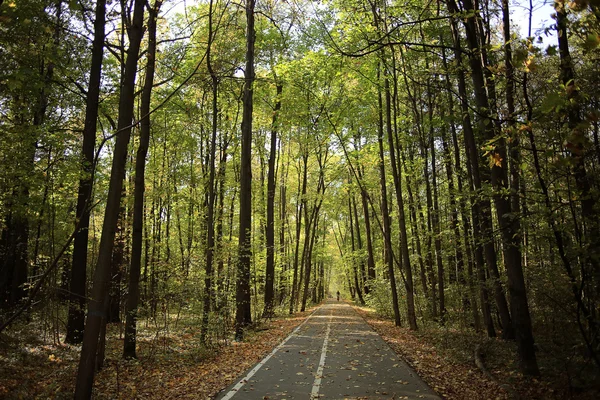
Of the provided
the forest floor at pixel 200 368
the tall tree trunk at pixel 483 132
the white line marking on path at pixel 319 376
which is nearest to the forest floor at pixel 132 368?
the forest floor at pixel 200 368

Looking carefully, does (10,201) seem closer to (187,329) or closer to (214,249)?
(214,249)

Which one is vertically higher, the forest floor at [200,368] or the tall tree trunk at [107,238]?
the tall tree trunk at [107,238]

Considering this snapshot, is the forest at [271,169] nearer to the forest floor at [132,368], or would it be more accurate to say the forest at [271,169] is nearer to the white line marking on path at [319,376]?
the forest floor at [132,368]

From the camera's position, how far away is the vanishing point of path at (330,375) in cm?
687

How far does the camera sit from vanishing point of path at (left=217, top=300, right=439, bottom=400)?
6874 mm

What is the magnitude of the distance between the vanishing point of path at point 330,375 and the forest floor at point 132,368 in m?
0.58

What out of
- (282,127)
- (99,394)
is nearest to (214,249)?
(99,394)

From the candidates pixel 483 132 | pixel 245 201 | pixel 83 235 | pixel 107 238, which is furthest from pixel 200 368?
pixel 483 132

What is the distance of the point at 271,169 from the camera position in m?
23.1

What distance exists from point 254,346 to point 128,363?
403 cm

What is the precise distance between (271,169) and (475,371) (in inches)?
649

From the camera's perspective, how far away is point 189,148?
24.9 meters

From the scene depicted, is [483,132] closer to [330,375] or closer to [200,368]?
[330,375]

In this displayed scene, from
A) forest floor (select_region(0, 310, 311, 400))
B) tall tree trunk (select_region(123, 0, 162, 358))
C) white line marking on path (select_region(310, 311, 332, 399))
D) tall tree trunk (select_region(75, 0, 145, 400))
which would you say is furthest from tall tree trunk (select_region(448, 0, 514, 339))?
tall tree trunk (select_region(123, 0, 162, 358))
